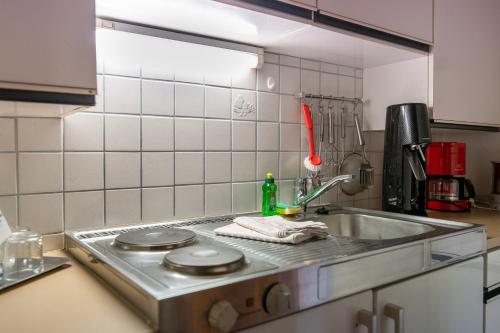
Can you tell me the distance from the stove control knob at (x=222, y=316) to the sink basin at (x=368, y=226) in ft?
2.56

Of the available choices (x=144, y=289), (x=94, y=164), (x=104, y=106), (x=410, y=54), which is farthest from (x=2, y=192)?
(x=410, y=54)

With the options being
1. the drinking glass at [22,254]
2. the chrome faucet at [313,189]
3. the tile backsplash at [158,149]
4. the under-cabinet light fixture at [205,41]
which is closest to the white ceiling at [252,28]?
the under-cabinet light fixture at [205,41]

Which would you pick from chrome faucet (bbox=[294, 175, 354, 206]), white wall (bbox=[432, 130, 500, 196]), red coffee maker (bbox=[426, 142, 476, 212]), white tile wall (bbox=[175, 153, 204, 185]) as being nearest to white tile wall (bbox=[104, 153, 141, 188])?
white tile wall (bbox=[175, 153, 204, 185])

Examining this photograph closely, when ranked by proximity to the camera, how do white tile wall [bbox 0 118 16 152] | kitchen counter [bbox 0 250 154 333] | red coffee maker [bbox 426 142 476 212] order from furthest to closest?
red coffee maker [bbox 426 142 476 212]
white tile wall [bbox 0 118 16 152]
kitchen counter [bbox 0 250 154 333]

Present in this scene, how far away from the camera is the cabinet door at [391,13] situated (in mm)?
1183

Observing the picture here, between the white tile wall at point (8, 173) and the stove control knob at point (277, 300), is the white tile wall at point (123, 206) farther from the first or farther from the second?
the stove control knob at point (277, 300)

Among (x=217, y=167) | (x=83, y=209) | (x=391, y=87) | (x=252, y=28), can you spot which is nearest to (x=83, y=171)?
(x=83, y=209)

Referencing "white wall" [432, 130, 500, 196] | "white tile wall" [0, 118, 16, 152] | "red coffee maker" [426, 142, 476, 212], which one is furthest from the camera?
"white wall" [432, 130, 500, 196]

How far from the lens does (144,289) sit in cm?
65

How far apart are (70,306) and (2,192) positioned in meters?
0.45

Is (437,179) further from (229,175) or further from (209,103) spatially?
(209,103)

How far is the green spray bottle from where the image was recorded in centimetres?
140

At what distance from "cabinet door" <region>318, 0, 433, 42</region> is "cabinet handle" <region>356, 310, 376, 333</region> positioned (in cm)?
82

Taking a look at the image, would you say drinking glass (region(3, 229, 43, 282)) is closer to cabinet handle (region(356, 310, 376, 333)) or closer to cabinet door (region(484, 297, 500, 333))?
cabinet handle (region(356, 310, 376, 333))
